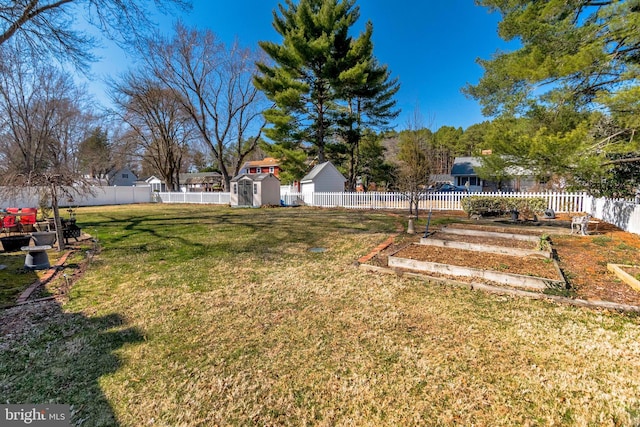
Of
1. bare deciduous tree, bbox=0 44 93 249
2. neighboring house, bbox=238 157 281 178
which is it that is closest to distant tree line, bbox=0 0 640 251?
bare deciduous tree, bbox=0 44 93 249

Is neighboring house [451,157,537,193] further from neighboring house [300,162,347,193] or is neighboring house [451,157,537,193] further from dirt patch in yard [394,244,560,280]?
dirt patch in yard [394,244,560,280]

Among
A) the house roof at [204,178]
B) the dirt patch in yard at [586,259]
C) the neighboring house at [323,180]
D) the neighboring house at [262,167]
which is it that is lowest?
the dirt patch in yard at [586,259]

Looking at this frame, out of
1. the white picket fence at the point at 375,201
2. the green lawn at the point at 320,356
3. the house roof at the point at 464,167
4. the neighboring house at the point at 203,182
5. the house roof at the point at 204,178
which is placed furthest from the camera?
the house roof at the point at 204,178

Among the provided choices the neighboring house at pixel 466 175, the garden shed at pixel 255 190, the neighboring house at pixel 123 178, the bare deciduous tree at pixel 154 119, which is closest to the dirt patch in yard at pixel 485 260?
the garden shed at pixel 255 190

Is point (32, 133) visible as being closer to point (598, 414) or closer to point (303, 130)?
point (303, 130)

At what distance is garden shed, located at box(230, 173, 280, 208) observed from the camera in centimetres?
1989

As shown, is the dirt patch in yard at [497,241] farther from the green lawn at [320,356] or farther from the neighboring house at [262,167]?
the neighboring house at [262,167]

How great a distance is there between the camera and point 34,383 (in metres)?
2.44

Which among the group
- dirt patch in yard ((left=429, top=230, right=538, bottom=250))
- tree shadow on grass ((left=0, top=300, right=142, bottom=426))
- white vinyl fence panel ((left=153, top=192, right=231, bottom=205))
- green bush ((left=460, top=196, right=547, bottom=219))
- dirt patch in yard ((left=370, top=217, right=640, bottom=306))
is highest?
white vinyl fence panel ((left=153, top=192, right=231, bottom=205))

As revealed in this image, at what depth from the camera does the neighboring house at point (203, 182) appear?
135 feet

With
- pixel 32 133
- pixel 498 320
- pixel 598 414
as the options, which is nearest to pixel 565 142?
pixel 498 320

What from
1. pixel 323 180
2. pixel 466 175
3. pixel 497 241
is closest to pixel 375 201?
pixel 323 180

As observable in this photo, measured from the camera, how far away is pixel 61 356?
9.26 feet

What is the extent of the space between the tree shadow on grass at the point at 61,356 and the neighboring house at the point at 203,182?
36353 millimetres
